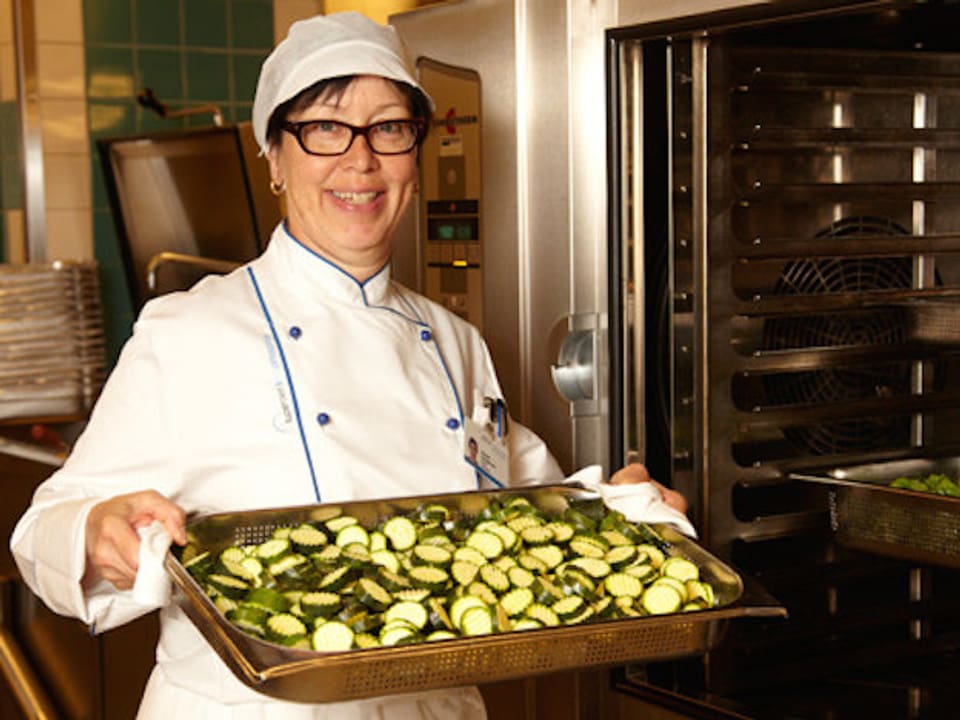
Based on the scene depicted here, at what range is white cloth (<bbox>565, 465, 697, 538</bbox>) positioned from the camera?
69.0 inches

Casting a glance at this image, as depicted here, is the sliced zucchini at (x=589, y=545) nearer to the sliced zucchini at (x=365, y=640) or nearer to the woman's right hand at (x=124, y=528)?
the sliced zucchini at (x=365, y=640)

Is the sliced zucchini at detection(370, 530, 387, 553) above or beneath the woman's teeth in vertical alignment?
beneath

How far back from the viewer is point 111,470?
5.85 ft

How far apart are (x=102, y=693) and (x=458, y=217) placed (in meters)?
1.55

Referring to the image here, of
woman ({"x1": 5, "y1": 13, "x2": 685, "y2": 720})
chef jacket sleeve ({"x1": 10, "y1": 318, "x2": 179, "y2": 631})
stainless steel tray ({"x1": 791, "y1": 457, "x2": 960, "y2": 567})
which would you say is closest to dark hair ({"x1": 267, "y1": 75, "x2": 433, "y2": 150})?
woman ({"x1": 5, "y1": 13, "x2": 685, "y2": 720})

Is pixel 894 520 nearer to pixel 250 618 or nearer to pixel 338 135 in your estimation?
pixel 338 135

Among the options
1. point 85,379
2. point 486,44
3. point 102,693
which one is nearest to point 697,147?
point 486,44

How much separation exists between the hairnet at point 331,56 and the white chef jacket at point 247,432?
21cm

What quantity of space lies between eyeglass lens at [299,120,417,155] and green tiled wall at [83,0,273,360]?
2.51 metres

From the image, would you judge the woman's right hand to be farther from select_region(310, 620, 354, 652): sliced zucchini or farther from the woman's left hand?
the woman's left hand

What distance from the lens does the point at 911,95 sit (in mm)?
2346

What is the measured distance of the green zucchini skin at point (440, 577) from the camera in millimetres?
1424

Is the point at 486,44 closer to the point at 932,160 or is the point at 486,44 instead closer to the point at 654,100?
the point at 654,100

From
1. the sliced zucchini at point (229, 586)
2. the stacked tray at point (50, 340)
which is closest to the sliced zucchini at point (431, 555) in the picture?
the sliced zucchini at point (229, 586)
